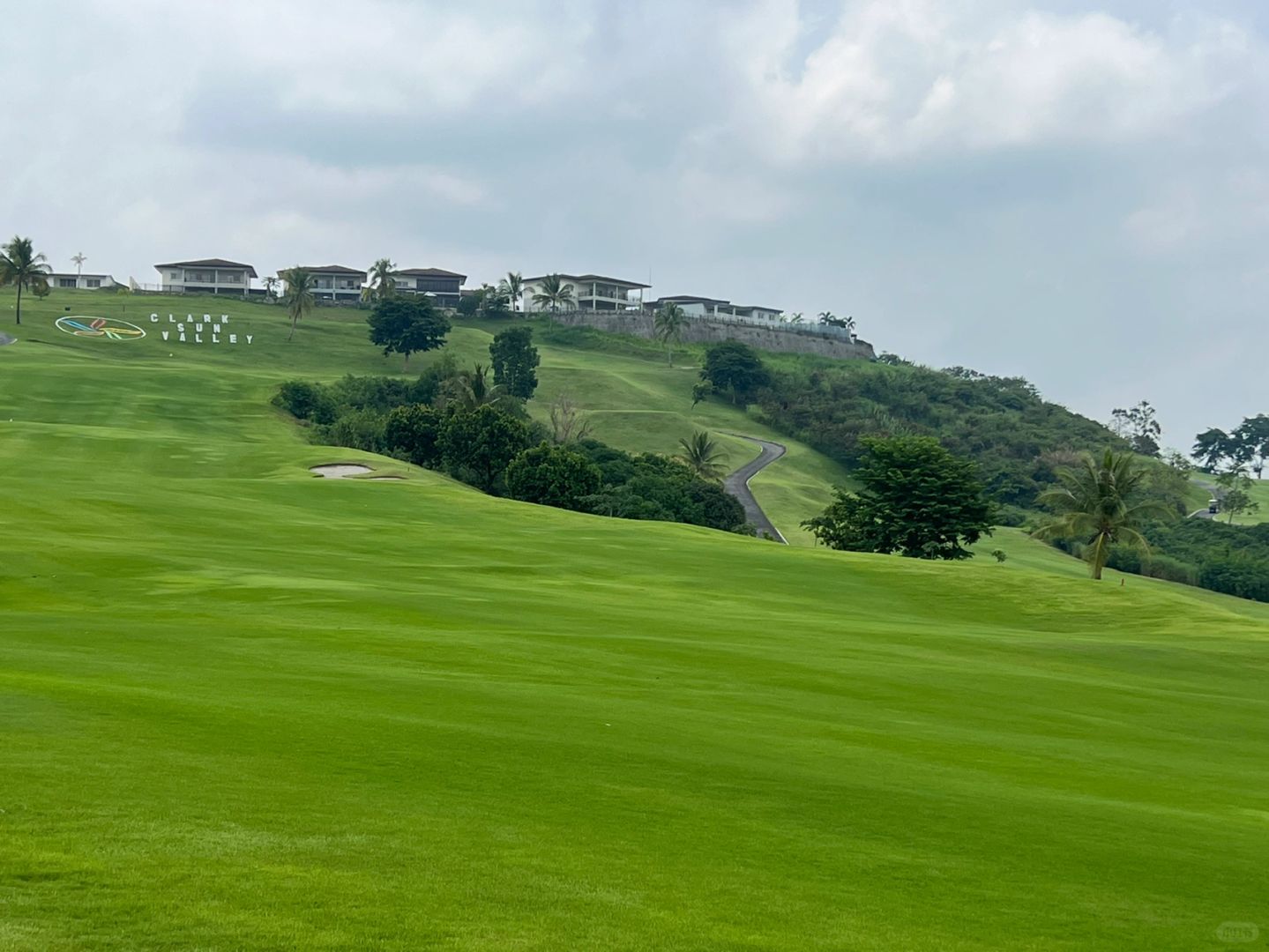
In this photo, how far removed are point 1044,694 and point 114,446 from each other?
80.2 metres

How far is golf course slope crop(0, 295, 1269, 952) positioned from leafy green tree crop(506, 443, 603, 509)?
47.6 metres

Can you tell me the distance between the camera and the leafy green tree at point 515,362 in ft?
564

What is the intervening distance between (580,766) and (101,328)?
18294 cm

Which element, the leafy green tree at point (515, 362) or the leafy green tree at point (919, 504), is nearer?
the leafy green tree at point (919, 504)

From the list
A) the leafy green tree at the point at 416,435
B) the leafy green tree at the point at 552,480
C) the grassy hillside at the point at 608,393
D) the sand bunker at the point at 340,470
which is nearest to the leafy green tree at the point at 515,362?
the grassy hillside at the point at 608,393

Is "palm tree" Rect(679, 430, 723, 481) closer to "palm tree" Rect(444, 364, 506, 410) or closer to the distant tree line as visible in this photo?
"palm tree" Rect(444, 364, 506, 410)

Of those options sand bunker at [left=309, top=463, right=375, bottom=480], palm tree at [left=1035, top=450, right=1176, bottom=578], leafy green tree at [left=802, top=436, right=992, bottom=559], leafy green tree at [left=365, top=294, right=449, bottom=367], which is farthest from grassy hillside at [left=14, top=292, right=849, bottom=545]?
palm tree at [left=1035, top=450, right=1176, bottom=578]

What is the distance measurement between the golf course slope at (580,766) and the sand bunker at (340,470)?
41709mm

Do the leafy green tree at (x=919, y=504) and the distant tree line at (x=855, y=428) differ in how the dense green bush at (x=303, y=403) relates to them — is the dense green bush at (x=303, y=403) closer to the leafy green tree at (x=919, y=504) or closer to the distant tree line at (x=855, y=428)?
the leafy green tree at (x=919, y=504)

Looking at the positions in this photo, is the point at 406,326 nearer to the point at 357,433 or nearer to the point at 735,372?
the point at 735,372

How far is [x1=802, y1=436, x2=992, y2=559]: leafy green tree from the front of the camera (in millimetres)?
89250

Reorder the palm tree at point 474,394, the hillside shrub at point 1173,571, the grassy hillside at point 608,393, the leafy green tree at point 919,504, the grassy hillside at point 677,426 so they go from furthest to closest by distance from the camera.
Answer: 1. the grassy hillside at point 608,393
2. the grassy hillside at point 677,426
3. the hillside shrub at point 1173,571
4. the palm tree at point 474,394
5. the leafy green tree at point 919,504

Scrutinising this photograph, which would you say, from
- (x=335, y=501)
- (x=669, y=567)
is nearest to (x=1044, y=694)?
(x=669, y=567)

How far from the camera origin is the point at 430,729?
1903 centimetres
